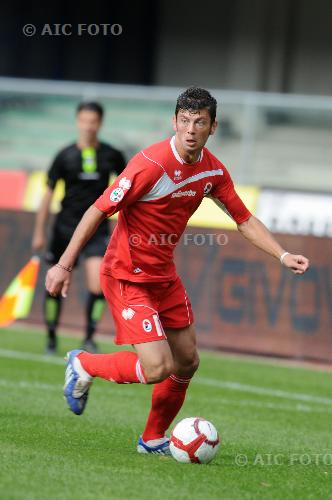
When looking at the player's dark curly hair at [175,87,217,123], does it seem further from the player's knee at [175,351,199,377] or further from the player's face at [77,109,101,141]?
the player's face at [77,109,101,141]

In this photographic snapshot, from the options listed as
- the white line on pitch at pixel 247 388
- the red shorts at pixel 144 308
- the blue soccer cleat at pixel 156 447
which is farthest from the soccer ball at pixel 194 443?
the white line on pitch at pixel 247 388

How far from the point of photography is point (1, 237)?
15.0m

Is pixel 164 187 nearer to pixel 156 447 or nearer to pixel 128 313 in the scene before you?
pixel 128 313

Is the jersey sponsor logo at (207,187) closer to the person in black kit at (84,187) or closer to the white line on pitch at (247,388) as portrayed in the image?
the white line on pitch at (247,388)

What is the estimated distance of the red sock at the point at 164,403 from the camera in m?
7.37

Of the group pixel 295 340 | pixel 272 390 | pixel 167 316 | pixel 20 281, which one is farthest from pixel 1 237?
pixel 167 316

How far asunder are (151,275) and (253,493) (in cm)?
151

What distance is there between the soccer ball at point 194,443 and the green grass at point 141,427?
0.24 feet

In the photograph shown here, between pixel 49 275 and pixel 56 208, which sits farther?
pixel 56 208

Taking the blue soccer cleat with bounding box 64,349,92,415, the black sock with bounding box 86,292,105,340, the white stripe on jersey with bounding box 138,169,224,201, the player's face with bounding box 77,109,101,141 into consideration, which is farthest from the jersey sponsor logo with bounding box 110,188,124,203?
the black sock with bounding box 86,292,105,340

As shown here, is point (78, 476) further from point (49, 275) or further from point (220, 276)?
point (220, 276)

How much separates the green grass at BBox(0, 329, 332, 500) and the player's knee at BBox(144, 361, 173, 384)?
470 millimetres

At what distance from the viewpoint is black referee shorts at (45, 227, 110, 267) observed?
39.7 feet

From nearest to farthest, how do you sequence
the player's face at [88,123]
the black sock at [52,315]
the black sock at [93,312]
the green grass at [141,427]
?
the green grass at [141,427]
the player's face at [88,123]
the black sock at [93,312]
the black sock at [52,315]
